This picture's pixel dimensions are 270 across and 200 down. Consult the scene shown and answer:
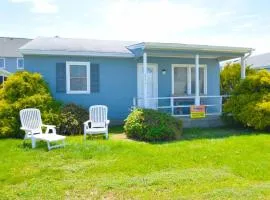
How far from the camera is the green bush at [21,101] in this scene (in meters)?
11.7

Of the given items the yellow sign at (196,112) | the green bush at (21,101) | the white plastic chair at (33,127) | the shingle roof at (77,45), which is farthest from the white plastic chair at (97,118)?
the yellow sign at (196,112)

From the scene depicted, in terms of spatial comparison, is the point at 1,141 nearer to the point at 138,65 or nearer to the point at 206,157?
the point at 206,157

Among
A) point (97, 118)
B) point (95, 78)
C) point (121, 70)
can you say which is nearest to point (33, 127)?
point (97, 118)

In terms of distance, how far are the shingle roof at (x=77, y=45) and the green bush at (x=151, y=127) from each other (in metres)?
4.12

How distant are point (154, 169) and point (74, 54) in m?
7.82

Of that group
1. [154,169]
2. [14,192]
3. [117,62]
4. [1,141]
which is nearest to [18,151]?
[1,141]

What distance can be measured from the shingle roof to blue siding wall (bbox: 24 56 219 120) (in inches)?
16.0

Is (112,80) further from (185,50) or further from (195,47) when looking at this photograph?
(195,47)

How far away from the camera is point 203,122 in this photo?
15109 mm

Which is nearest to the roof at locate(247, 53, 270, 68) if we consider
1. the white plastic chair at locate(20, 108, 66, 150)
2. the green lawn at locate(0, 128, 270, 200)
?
the green lawn at locate(0, 128, 270, 200)

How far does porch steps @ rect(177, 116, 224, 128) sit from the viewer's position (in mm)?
14719

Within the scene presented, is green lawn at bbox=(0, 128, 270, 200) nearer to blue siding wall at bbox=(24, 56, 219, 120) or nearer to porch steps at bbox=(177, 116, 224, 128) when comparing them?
porch steps at bbox=(177, 116, 224, 128)

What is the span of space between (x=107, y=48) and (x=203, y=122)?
5.35 metres

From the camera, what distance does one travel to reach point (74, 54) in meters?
14.4
